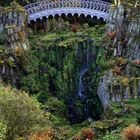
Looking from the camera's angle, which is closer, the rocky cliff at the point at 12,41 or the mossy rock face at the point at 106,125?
the mossy rock face at the point at 106,125

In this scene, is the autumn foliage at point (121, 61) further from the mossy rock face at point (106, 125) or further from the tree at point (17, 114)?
the tree at point (17, 114)

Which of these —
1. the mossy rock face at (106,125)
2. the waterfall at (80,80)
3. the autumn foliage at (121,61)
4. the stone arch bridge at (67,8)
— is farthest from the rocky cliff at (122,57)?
the stone arch bridge at (67,8)

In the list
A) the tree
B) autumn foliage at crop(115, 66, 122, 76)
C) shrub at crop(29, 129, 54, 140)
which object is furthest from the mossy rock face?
autumn foliage at crop(115, 66, 122, 76)

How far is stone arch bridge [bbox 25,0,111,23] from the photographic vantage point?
57719mm

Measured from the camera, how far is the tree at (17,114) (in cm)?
3247

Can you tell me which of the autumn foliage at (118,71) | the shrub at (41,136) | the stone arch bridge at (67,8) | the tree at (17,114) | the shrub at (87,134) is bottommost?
the shrub at (87,134)

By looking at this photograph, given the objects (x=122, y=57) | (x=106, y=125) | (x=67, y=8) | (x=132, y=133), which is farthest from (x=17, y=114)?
(x=67, y=8)

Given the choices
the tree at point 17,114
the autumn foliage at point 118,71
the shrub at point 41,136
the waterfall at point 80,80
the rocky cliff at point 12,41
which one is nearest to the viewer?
the shrub at point 41,136

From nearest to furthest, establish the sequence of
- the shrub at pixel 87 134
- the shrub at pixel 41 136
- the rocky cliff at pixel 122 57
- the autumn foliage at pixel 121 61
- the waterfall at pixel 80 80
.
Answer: the shrub at pixel 41 136 → the shrub at pixel 87 134 → the rocky cliff at pixel 122 57 → the autumn foliage at pixel 121 61 → the waterfall at pixel 80 80

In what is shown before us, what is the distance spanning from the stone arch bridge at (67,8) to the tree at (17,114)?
25522 mm

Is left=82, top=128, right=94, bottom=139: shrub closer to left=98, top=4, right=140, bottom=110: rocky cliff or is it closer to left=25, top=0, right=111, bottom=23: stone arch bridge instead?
left=98, top=4, right=140, bottom=110: rocky cliff

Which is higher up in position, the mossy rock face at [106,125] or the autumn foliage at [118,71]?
the autumn foliage at [118,71]

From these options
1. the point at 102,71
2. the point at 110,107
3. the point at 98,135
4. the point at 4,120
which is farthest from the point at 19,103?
the point at 102,71

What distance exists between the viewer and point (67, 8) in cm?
5819
